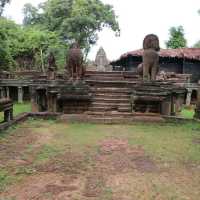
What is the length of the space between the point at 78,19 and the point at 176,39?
11546mm

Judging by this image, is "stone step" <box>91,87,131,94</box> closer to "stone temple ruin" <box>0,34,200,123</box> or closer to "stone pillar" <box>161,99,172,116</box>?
"stone temple ruin" <box>0,34,200,123</box>

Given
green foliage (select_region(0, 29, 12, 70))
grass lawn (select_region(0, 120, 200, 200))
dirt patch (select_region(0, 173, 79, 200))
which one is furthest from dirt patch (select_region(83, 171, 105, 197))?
green foliage (select_region(0, 29, 12, 70))

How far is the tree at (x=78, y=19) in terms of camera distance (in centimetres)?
2811

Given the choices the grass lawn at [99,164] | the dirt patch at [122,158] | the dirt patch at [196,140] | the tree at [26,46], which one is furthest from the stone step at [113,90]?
the tree at [26,46]

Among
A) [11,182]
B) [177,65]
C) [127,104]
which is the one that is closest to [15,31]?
[177,65]

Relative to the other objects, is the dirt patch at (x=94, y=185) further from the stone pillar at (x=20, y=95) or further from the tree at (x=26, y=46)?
the tree at (x=26, y=46)

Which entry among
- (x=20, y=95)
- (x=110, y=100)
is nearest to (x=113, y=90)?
(x=110, y=100)

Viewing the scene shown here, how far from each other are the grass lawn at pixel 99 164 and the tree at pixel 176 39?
85.0 feet

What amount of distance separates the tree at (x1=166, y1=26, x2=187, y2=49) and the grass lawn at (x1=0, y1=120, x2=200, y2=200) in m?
A: 25.9

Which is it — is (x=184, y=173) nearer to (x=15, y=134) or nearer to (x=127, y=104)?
(x=15, y=134)

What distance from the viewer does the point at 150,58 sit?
10328 millimetres

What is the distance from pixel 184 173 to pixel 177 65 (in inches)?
810

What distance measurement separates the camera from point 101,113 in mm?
9711

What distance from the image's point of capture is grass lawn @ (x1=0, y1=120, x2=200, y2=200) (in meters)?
3.65
